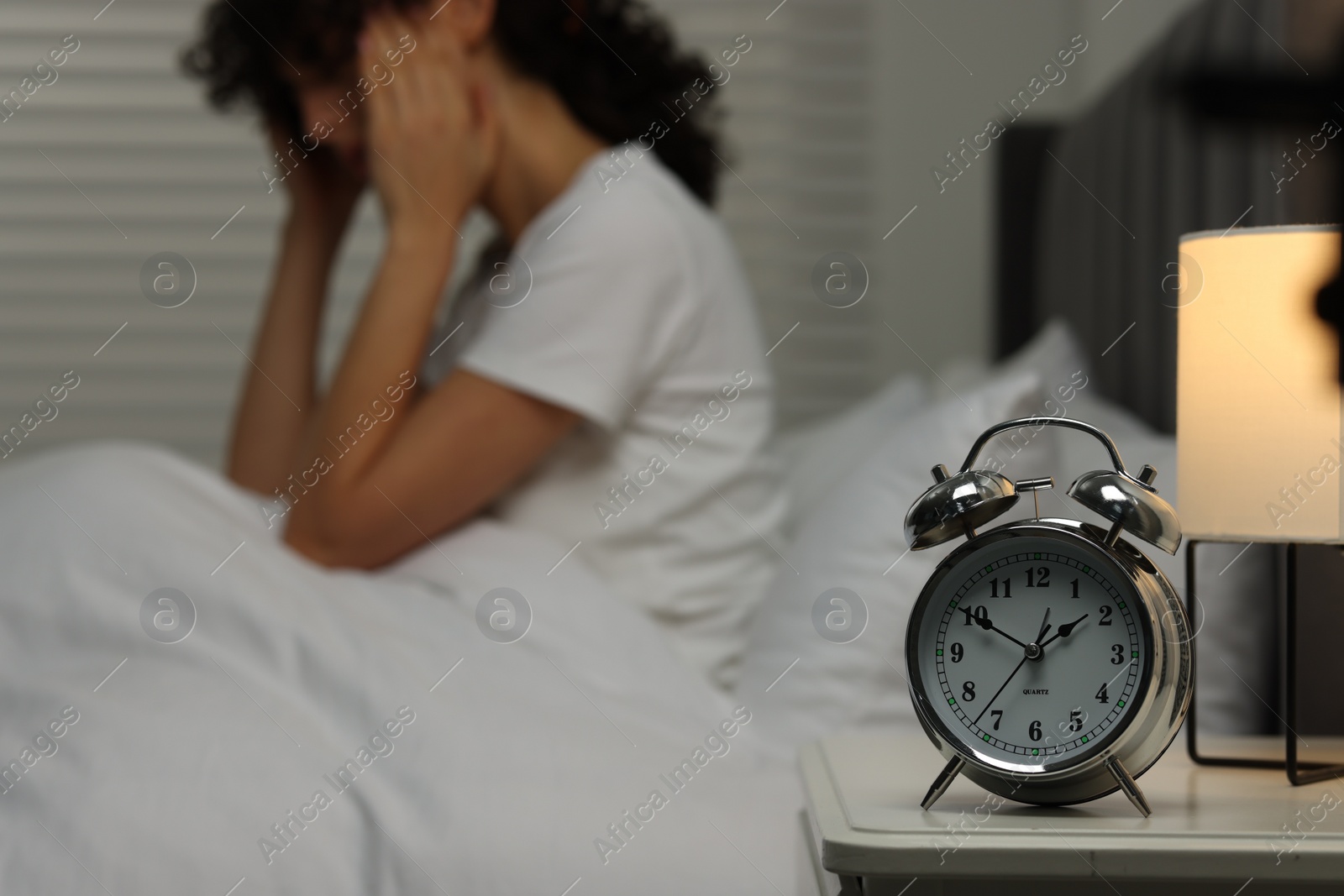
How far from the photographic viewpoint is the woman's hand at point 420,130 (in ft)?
4.14

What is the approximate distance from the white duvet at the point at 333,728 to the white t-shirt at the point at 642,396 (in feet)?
0.42

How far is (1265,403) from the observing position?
25.8 inches

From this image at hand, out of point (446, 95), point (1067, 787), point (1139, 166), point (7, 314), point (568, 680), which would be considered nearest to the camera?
point (1067, 787)

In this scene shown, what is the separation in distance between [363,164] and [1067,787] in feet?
3.98

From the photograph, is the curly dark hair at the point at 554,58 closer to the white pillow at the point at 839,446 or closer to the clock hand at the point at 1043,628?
the white pillow at the point at 839,446

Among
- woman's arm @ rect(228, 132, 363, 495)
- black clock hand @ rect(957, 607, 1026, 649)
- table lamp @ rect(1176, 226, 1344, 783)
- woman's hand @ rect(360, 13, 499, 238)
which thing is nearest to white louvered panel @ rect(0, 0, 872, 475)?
woman's arm @ rect(228, 132, 363, 495)

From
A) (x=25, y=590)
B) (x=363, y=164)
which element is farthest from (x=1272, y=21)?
(x=25, y=590)

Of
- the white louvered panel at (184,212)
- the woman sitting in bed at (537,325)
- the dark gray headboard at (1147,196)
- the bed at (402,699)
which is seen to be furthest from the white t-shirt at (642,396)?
the white louvered panel at (184,212)

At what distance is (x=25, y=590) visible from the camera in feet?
3.03

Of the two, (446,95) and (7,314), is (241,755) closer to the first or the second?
(446,95)

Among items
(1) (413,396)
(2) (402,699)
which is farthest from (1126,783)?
(1) (413,396)

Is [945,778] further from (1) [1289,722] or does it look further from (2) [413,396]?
(2) [413,396]

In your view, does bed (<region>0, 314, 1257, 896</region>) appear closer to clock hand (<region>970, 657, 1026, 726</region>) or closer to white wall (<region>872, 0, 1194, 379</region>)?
clock hand (<region>970, 657, 1026, 726</region>)

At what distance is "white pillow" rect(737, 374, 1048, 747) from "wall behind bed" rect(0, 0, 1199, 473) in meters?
1.24
